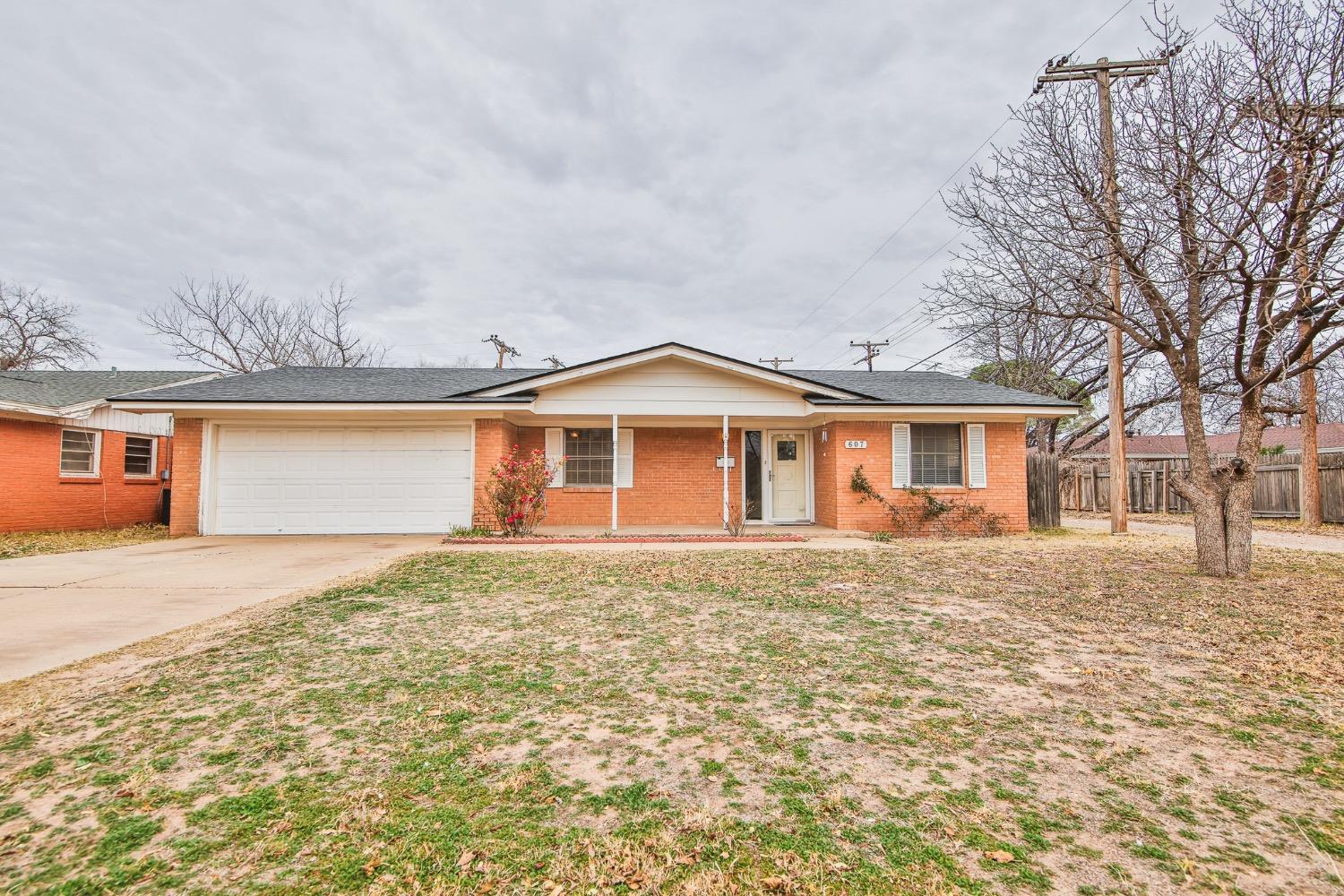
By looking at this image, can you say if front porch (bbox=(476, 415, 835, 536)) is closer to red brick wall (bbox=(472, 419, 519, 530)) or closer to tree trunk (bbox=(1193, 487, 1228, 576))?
red brick wall (bbox=(472, 419, 519, 530))

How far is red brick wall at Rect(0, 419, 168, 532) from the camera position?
1219cm

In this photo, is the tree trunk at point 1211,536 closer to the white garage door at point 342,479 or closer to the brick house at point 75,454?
the white garage door at point 342,479

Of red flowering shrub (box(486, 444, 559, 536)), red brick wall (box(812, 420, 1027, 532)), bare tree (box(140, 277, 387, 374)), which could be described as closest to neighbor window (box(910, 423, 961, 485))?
red brick wall (box(812, 420, 1027, 532))

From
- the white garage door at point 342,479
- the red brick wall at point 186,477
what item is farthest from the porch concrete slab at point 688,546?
the red brick wall at point 186,477

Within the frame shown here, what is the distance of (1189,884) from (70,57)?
20803 mm

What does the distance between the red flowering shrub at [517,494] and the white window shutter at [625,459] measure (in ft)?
7.14

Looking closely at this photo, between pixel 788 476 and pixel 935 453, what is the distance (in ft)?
10.9

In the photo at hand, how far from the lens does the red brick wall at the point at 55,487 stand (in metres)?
12.2

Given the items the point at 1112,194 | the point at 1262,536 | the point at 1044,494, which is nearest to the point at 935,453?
the point at 1044,494

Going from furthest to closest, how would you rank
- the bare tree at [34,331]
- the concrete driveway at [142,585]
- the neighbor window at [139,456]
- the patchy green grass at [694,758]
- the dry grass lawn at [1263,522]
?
the bare tree at [34,331] → the neighbor window at [139,456] → the dry grass lawn at [1263,522] → the concrete driveway at [142,585] → the patchy green grass at [694,758]

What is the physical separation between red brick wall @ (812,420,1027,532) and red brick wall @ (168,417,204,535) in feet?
42.9

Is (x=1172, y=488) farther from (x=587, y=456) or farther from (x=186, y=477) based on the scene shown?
(x=186, y=477)

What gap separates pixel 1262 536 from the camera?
1198 cm

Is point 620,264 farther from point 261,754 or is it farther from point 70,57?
point 261,754
